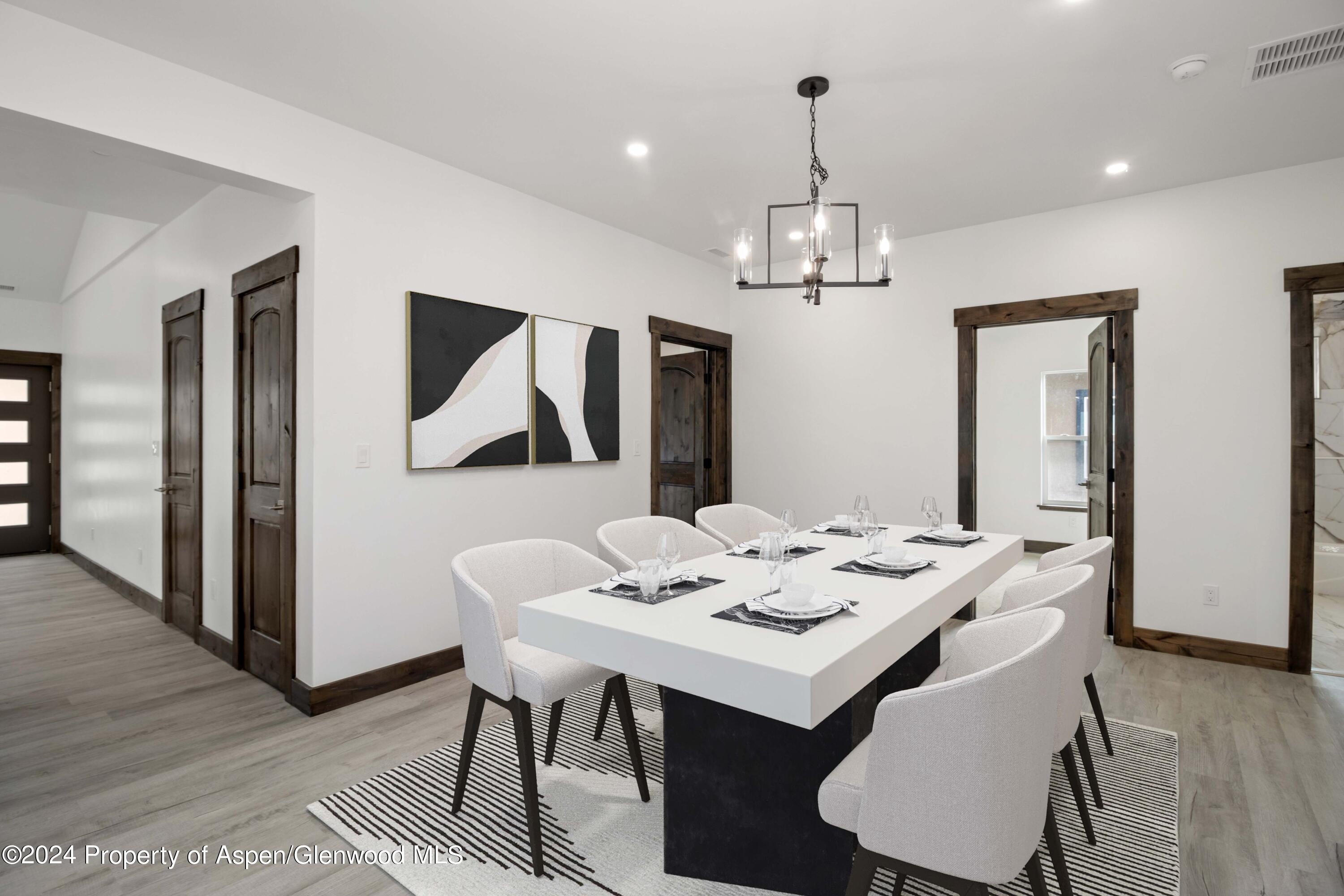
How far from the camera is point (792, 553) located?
2521 mm

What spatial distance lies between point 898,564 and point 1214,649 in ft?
9.01

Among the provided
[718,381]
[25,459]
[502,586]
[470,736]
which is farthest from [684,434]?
[25,459]

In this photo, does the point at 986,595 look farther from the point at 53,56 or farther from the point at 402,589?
the point at 53,56

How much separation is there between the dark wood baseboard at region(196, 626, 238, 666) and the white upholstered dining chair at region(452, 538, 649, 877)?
1901mm

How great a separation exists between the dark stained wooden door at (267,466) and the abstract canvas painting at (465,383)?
51 cm

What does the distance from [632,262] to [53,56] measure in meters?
2.92

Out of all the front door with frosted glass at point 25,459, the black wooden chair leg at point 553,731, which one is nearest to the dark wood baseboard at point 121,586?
the front door with frosted glass at point 25,459

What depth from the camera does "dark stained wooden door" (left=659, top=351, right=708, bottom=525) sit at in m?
5.45

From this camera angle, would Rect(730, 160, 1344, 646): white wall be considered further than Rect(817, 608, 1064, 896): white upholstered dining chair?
Yes

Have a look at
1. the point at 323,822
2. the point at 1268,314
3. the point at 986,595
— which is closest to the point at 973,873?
the point at 323,822

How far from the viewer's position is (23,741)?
2.65 metres

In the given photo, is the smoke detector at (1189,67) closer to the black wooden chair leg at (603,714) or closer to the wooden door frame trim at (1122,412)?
the wooden door frame trim at (1122,412)

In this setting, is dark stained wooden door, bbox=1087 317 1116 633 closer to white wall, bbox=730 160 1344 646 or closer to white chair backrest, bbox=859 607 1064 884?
white wall, bbox=730 160 1344 646

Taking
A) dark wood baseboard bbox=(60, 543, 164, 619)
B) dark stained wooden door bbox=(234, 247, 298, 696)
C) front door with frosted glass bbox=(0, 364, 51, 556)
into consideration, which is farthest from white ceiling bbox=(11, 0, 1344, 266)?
front door with frosted glass bbox=(0, 364, 51, 556)
